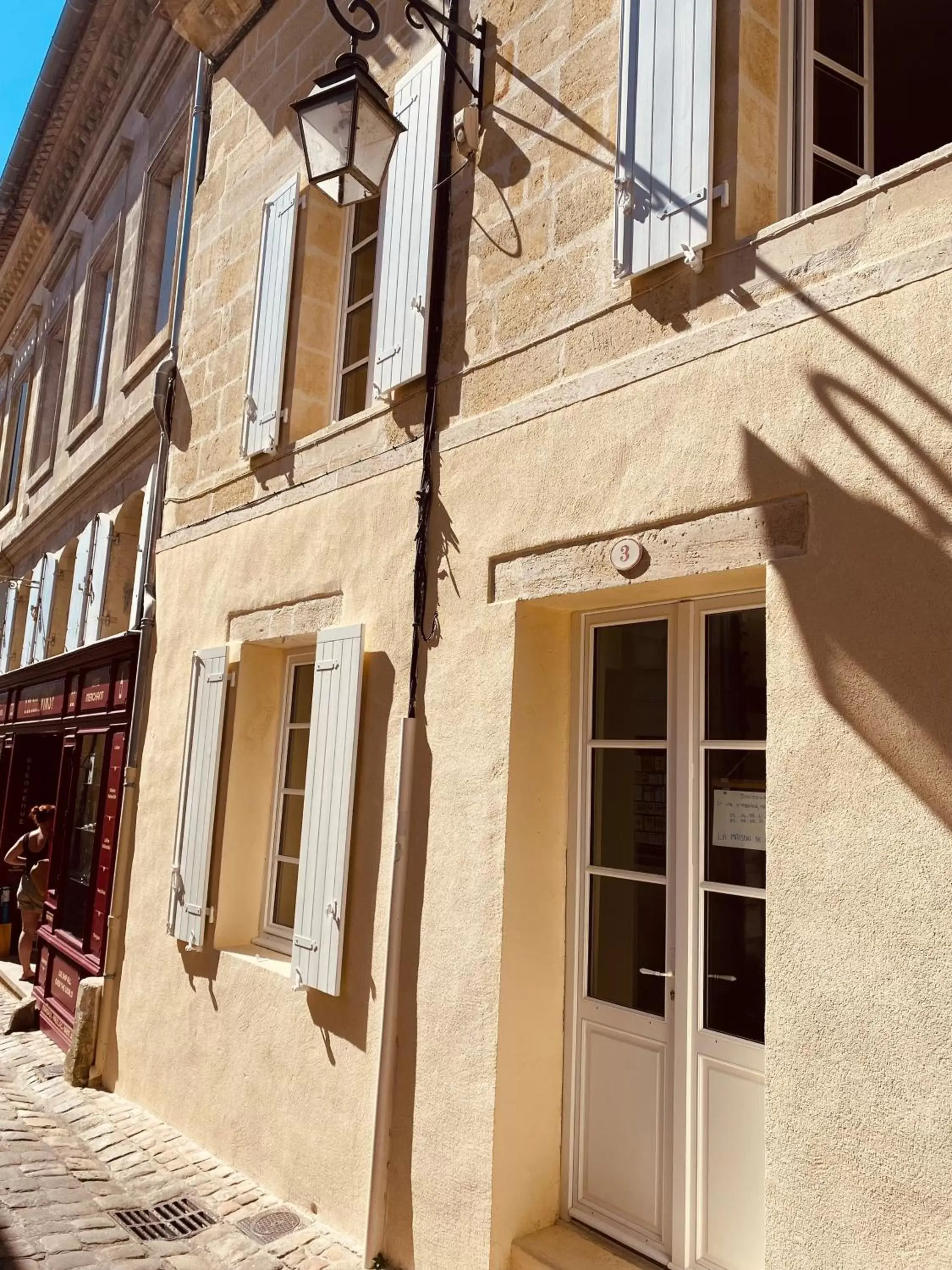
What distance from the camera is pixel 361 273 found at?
536 cm

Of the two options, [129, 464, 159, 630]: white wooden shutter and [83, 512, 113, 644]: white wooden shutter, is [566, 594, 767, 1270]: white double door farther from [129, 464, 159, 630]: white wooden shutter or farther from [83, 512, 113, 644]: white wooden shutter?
[83, 512, 113, 644]: white wooden shutter

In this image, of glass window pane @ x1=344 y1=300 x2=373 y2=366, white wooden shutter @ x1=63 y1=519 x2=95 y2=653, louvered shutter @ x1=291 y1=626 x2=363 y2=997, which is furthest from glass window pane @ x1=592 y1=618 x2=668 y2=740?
white wooden shutter @ x1=63 y1=519 x2=95 y2=653

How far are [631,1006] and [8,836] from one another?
882 centimetres

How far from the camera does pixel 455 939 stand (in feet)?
11.7

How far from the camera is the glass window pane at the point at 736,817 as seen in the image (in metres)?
2.94

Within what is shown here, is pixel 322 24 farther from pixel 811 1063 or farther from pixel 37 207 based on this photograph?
pixel 37 207

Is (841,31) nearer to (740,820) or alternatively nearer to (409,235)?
(409,235)

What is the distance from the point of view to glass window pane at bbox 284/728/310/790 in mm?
5129

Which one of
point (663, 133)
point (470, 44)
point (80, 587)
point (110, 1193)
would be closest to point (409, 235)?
point (470, 44)

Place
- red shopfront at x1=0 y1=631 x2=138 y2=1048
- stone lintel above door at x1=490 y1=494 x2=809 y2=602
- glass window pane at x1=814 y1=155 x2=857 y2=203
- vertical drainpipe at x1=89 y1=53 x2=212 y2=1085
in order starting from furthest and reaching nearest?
red shopfront at x1=0 y1=631 x2=138 y2=1048, vertical drainpipe at x1=89 y1=53 x2=212 y2=1085, glass window pane at x1=814 y1=155 x2=857 y2=203, stone lintel above door at x1=490 y1=494 x2=809 y2=602

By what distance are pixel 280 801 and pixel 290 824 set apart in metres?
0.14

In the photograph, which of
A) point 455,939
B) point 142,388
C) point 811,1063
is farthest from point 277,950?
point 142,388

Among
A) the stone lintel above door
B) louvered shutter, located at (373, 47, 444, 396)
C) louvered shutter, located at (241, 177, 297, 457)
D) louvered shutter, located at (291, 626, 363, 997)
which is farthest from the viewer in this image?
louvered shutter, located at (241, 177, 297, 457)

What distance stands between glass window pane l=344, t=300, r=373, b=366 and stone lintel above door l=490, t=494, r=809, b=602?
83.4 inches
